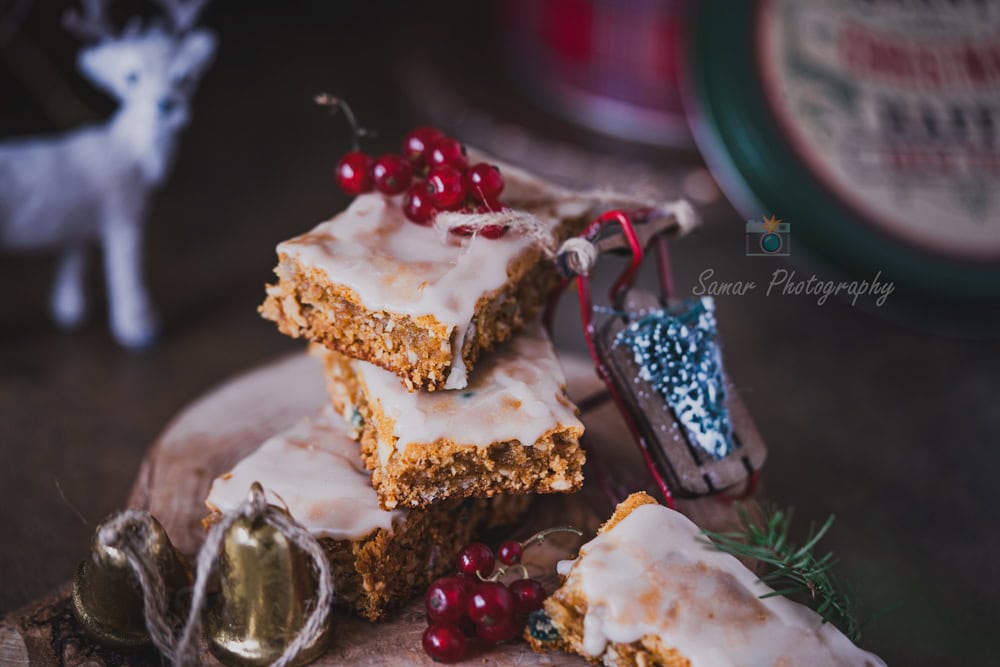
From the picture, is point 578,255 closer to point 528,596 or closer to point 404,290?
point 404,290

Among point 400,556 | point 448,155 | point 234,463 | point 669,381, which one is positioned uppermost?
point 448,155

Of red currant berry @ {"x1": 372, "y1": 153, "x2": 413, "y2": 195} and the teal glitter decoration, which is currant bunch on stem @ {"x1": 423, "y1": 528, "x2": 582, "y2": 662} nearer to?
the teal glitter decoration

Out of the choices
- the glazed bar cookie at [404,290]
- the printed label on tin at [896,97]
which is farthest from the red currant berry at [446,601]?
the printed label on tin at [896,97]

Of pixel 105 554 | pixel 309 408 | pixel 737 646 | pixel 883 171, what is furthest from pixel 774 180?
pixel 105 554

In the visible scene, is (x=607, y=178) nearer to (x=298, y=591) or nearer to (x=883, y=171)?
(x=883, y=171)

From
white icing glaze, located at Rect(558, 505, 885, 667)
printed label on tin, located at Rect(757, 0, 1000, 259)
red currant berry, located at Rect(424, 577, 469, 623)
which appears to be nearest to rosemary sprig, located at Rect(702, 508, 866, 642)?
white icing glaze, located at Rect(558, 505, 885, 667)

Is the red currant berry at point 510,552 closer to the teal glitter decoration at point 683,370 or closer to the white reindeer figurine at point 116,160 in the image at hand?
the teal glitter decoration at point 683,370

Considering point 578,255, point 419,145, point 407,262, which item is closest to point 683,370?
point 578,255
